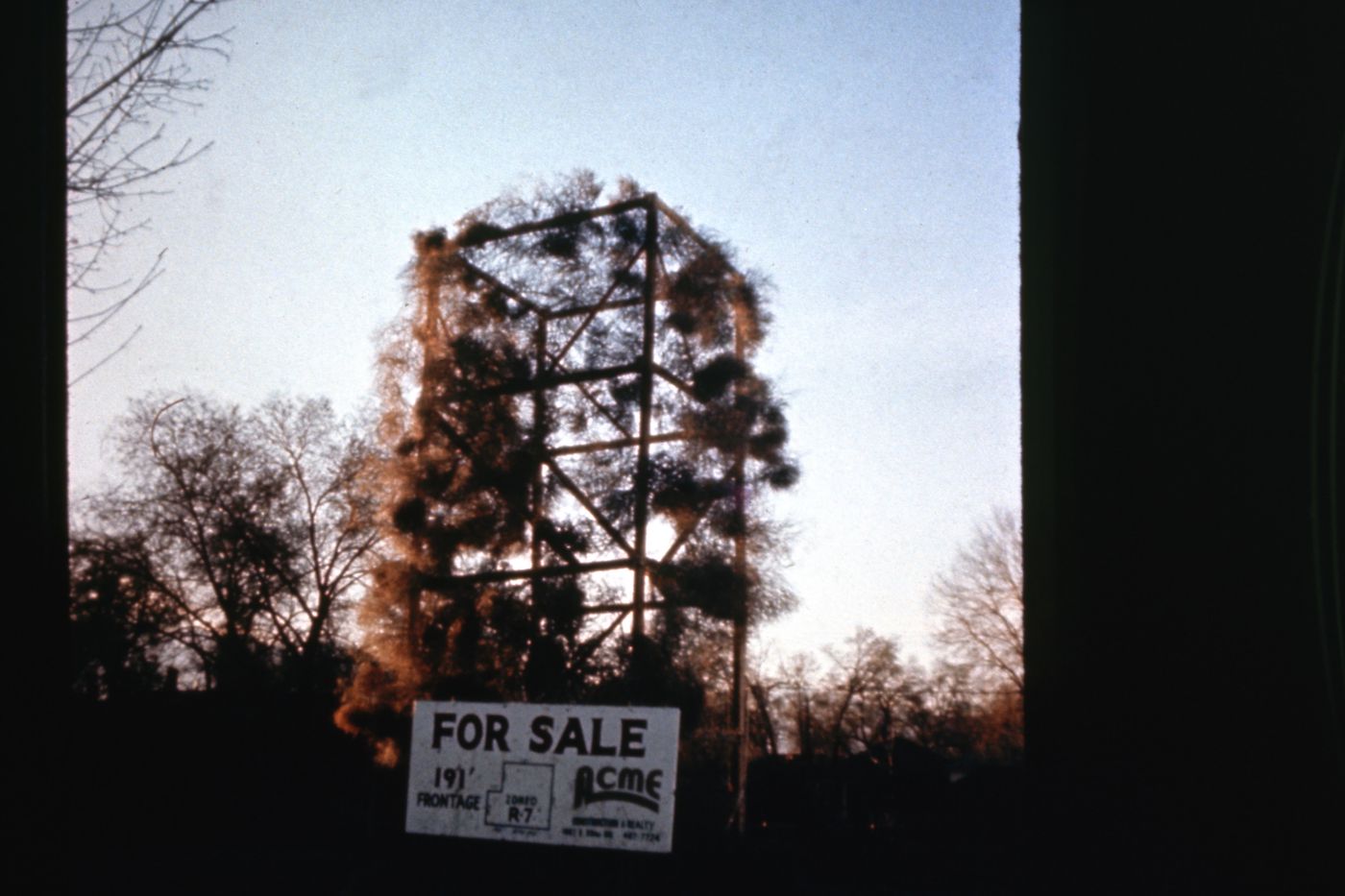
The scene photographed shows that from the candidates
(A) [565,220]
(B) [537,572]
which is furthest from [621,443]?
(A) [565,220]

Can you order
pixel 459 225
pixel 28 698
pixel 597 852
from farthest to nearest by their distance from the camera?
1. pixel 459 225
2. pixel 597 852
3. pixel 28 698

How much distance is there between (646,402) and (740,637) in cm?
354

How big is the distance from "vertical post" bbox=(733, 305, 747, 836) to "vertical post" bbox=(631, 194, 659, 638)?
4.15 ft

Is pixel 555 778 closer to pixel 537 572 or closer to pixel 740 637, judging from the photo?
pixel 740 637

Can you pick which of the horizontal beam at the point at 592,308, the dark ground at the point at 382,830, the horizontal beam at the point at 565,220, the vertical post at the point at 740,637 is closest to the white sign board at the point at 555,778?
the dark ground at the point at 382,830

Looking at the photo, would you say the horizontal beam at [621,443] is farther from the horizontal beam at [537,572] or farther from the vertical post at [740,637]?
the horizontal beam at [537,572]

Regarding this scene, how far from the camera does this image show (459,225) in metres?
17.9

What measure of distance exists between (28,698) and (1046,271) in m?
0.97

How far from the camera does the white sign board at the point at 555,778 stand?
8188 mm

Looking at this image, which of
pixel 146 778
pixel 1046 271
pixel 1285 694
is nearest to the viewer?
pixel 1285 694

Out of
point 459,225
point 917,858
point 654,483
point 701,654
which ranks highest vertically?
point 459,225

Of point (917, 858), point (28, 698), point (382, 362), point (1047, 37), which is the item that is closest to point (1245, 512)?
point (1047, 37)

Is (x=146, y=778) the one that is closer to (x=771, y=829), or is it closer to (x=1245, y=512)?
(x=771, y=829)

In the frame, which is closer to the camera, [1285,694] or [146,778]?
[1285,694]
